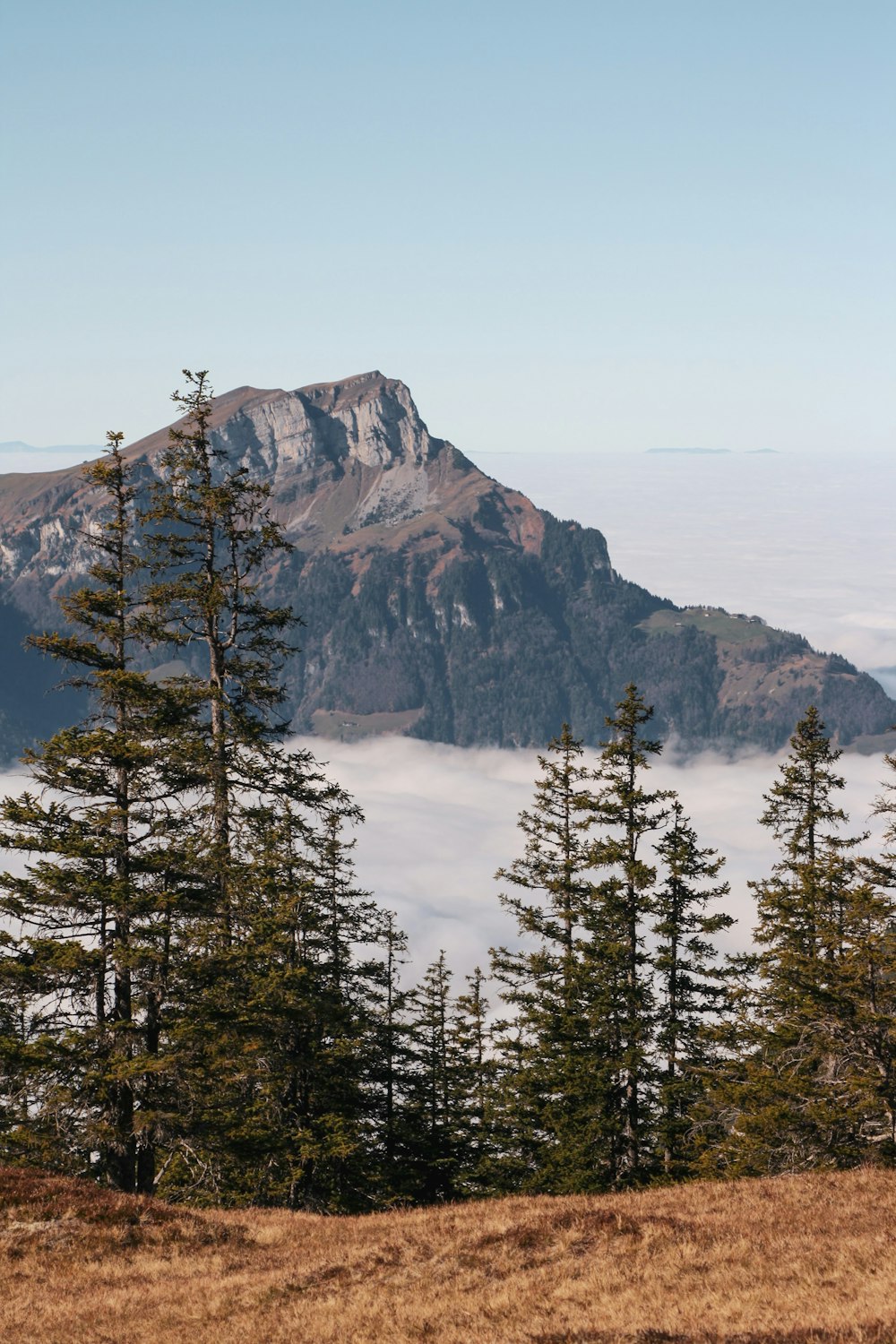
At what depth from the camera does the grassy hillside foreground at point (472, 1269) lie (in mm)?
15625

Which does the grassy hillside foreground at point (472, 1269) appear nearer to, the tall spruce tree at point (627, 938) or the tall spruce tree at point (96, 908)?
the tall spruce tree at point (96, 908)

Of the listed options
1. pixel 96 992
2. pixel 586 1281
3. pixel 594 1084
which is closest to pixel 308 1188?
pixel 594 1084

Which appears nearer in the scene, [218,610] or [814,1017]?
[814,1017]

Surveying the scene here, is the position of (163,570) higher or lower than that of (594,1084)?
higher

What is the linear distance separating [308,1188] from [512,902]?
1150 cm

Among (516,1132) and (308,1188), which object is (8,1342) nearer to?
(308,1188)

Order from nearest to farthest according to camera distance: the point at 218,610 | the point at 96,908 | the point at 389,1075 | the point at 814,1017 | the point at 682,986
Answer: the point at 96,908
the point at 814,1017
the point at 218,610
the point at 682,986
the point at 389,1075

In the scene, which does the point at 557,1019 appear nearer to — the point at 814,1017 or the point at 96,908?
the point at 814,1017

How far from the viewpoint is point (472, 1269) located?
18.6 meters

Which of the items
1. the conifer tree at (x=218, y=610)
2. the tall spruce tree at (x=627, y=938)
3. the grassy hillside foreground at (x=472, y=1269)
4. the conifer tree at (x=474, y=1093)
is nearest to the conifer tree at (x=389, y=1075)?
the conifer tree at (x=474, y=1093)

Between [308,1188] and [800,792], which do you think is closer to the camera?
[308,1188]

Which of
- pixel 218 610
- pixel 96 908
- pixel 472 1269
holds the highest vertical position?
pixel 218 610

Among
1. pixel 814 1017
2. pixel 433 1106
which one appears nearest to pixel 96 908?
pixel 814 1017

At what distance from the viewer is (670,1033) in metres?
34.4
